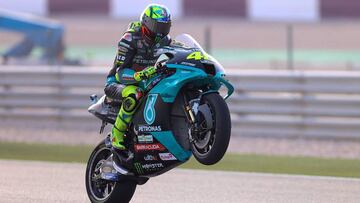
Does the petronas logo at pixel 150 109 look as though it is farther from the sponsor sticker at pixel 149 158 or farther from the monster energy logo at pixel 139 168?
the monster energy logo at pixel 139 168

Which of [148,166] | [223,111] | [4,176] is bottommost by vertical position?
[4,176]

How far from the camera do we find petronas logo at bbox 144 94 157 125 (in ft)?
24.1

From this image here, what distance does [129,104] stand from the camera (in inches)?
297

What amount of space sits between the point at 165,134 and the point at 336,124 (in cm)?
623

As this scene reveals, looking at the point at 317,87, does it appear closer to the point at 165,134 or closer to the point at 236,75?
the point at 236,75

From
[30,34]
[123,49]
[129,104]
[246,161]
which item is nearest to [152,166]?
[129,104]

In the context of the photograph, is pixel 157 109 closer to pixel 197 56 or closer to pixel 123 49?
pixel 197 56

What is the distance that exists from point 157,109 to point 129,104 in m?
0.32

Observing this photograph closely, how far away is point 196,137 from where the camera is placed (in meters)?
7.07

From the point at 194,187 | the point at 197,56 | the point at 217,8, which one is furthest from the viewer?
the point at 217,8

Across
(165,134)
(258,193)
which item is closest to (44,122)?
(258,193)

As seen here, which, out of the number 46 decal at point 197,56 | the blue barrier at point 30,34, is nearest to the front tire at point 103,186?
the number 46 decal at point 197,56

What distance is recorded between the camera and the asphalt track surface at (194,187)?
27.6 ft

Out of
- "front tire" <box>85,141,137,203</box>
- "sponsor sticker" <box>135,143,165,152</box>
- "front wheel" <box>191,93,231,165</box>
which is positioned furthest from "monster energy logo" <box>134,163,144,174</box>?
"front wheel" <box>191,93,231,165</box>
